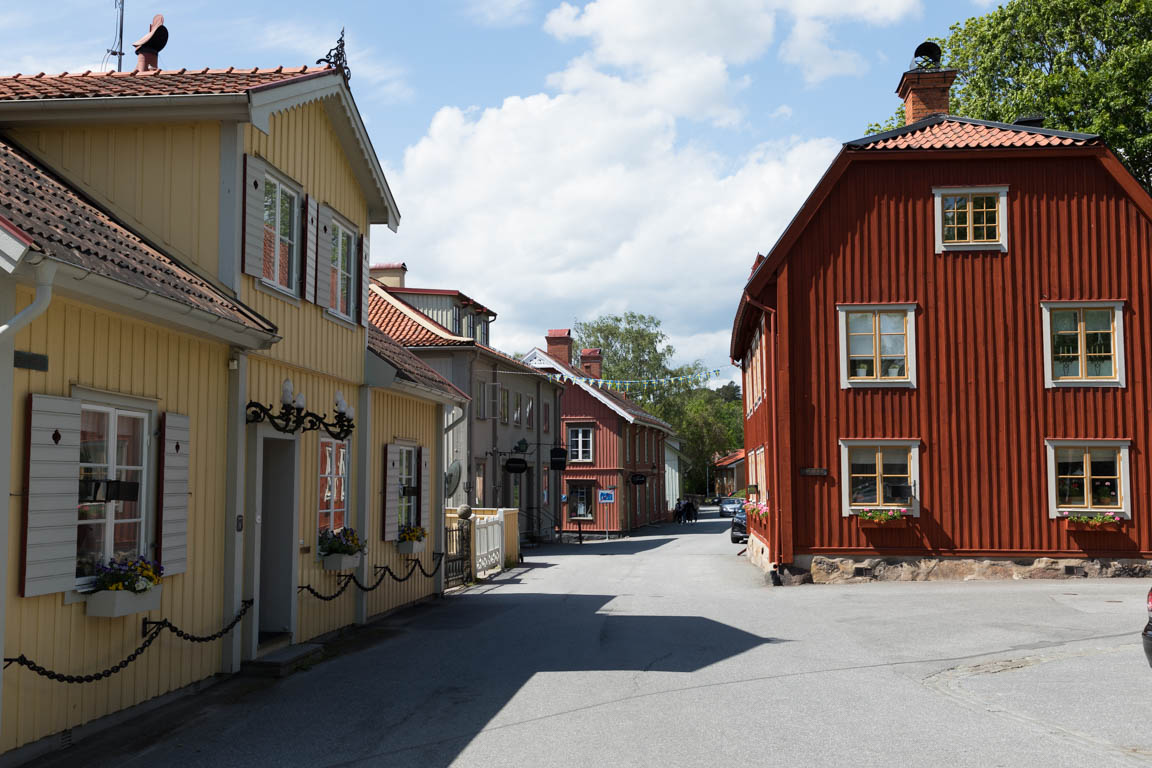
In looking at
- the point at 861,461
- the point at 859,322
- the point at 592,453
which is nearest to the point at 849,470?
the point at 861,461

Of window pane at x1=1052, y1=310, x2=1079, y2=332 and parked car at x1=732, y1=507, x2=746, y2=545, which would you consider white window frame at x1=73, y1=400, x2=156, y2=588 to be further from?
parked car at x1=732, y1=507, x2=746, y2=545

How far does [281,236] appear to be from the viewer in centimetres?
1188

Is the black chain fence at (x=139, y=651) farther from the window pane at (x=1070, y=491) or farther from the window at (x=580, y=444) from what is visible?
the window at (x=580, y=444)

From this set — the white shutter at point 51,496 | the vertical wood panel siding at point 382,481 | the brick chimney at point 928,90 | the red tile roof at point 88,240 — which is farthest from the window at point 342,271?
the brick chimney at point 928,90

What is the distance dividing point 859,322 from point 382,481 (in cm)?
1050

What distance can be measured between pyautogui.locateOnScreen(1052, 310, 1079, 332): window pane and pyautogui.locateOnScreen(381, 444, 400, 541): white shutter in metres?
13.1

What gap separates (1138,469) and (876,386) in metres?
5.06

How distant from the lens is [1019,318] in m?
20.6

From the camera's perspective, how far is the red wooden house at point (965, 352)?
66.3ft

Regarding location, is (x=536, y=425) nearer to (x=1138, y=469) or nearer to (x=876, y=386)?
(x=876, y=386)

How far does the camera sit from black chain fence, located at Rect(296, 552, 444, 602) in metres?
12.5

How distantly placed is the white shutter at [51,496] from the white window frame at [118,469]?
4.2 inches

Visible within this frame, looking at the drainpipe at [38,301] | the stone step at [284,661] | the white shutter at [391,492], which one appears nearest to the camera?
the drainpipe at [38,301]

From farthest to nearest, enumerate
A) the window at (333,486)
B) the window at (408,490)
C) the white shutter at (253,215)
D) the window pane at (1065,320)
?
1. the window pane at (1065,320)
2. the window at (408,490)
3. the window at (333,486)
4. the white shutter at (253,215)
